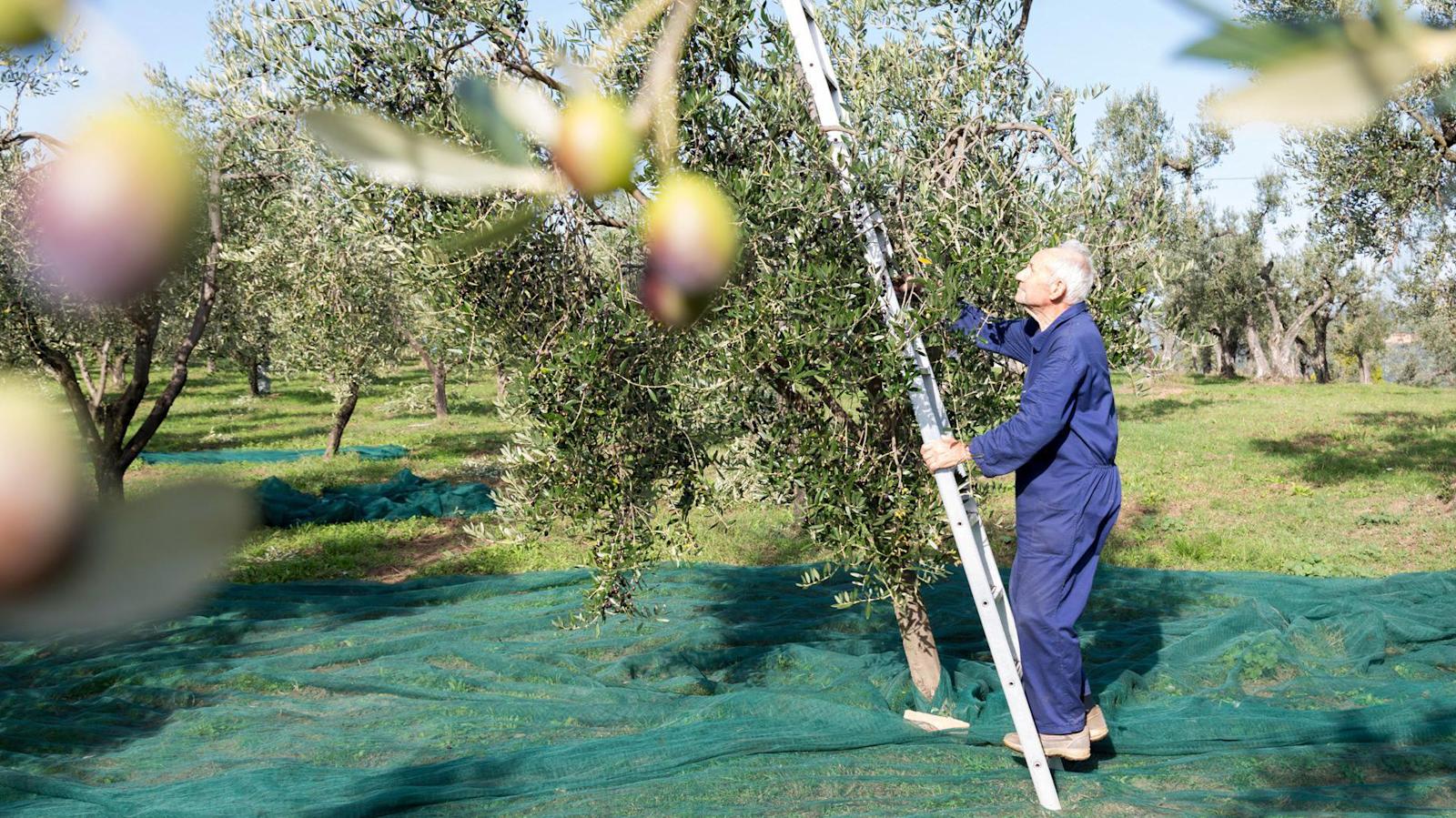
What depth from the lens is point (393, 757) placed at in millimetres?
6133

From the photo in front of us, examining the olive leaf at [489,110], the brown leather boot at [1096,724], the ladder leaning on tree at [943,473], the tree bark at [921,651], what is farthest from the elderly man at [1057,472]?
the olive leaf at [489,110]

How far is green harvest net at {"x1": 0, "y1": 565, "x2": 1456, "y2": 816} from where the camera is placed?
5.27m

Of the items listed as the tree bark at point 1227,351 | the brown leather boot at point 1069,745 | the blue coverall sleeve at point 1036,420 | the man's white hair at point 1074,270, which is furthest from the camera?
the tree bark at point 1227,351

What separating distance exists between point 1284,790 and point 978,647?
2.97 meters

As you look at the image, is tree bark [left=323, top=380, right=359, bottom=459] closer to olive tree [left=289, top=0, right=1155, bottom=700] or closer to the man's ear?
olive tree [left=289, top=0, right=1155, bottom=700]

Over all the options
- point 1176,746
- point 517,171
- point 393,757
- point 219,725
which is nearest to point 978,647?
point 1176,746

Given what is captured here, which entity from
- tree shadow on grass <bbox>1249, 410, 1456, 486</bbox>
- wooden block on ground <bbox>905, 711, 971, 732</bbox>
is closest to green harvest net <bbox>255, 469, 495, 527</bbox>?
wooden block on ground <bbox>905, 711, 971, 732</bbox>

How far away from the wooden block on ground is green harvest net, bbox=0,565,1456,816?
0.45 ft

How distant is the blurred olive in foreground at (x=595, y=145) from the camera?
4.03ft

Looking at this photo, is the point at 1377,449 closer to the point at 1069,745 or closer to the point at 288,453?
the point at 1069,745

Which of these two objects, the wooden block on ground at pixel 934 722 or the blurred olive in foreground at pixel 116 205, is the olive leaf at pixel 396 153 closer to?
the blurred olive in foreground at pixel 116 205

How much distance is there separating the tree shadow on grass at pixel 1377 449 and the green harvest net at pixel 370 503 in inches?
492

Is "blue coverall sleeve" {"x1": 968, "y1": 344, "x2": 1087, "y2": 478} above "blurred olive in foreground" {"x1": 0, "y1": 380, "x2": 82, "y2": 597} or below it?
below

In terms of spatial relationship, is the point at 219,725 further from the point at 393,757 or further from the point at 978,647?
the point at 978,647
